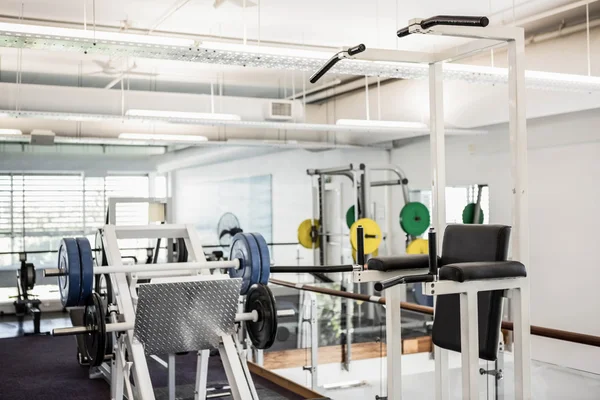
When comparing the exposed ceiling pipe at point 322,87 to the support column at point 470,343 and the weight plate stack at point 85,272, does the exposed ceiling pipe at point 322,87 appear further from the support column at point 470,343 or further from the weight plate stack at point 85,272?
the support column at point 470,343

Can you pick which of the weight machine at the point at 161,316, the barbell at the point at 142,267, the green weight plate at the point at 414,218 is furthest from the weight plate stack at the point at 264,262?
Answer: the green weight plate at the point at 414,218

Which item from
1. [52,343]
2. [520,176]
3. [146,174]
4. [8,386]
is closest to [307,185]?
[146,174]

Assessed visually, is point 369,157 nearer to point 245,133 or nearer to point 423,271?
point 245,133

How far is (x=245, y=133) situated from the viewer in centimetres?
1077

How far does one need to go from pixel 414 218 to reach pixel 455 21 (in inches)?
268

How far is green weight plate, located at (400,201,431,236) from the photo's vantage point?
31.2ft

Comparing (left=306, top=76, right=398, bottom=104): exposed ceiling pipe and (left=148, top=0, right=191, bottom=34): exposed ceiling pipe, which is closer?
(left=148, top=0, right=191, bottom=34): exposed ceiling pipe

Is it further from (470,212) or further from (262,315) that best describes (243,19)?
(470,212)

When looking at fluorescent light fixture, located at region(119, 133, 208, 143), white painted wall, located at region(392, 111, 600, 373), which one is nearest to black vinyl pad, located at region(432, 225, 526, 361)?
white painted wall, located at region(392, 111, 600, 373)

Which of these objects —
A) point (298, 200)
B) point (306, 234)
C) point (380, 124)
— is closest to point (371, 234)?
point (380, 124)

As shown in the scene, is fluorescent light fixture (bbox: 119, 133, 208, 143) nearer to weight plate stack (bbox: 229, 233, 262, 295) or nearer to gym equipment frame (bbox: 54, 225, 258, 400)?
gym equipment frame (bbox: 54, 225, 258, 400)

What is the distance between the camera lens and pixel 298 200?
11516 millimetres

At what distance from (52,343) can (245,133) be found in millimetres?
4348

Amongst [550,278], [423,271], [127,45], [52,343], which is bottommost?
[52,343]
